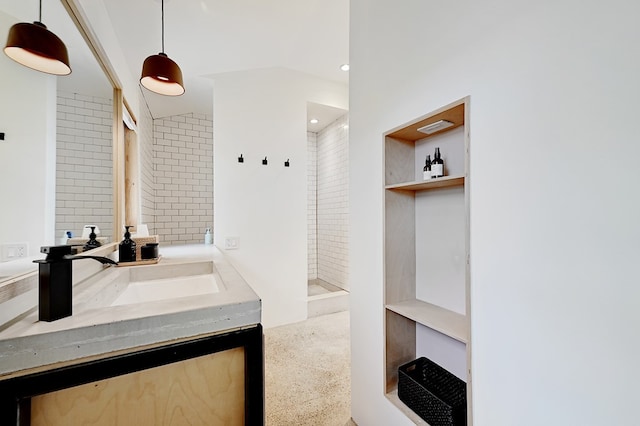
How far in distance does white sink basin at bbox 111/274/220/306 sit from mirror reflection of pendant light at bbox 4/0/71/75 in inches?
41.3

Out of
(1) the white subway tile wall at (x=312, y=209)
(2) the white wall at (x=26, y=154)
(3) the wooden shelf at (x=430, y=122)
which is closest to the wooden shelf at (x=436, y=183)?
(3) the wooden shelf at (x=430, y=122)

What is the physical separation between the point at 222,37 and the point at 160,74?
43.5 inches

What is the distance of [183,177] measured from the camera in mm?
4047

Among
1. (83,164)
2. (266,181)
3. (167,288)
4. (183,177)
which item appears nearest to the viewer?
(83,164)

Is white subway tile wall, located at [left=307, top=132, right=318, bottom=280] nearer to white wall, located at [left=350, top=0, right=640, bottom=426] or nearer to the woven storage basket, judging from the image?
the woven storage basket

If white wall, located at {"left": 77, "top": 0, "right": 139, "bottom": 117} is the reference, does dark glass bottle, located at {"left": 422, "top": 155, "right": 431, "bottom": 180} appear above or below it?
below

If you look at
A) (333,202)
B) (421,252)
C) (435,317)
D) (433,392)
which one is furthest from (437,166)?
(333,202)

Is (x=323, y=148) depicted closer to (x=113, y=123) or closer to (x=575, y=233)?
(x=113, y=123)

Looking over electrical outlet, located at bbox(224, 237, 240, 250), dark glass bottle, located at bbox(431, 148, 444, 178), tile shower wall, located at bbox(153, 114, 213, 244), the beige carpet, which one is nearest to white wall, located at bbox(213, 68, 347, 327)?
electrical outlet, located at bbox(224, 237, 240, 250)

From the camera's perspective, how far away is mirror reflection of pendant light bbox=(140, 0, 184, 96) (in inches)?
65.4

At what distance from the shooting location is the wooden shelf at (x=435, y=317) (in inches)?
44.4

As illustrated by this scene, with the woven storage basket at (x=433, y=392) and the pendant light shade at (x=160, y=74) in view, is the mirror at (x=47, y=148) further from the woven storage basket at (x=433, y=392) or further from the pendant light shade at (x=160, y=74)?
the woven storage basket at (x=433, y=392)

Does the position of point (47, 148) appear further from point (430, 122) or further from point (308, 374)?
point (308, 374)

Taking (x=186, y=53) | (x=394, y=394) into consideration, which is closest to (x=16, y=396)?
(x=394, y=394)
